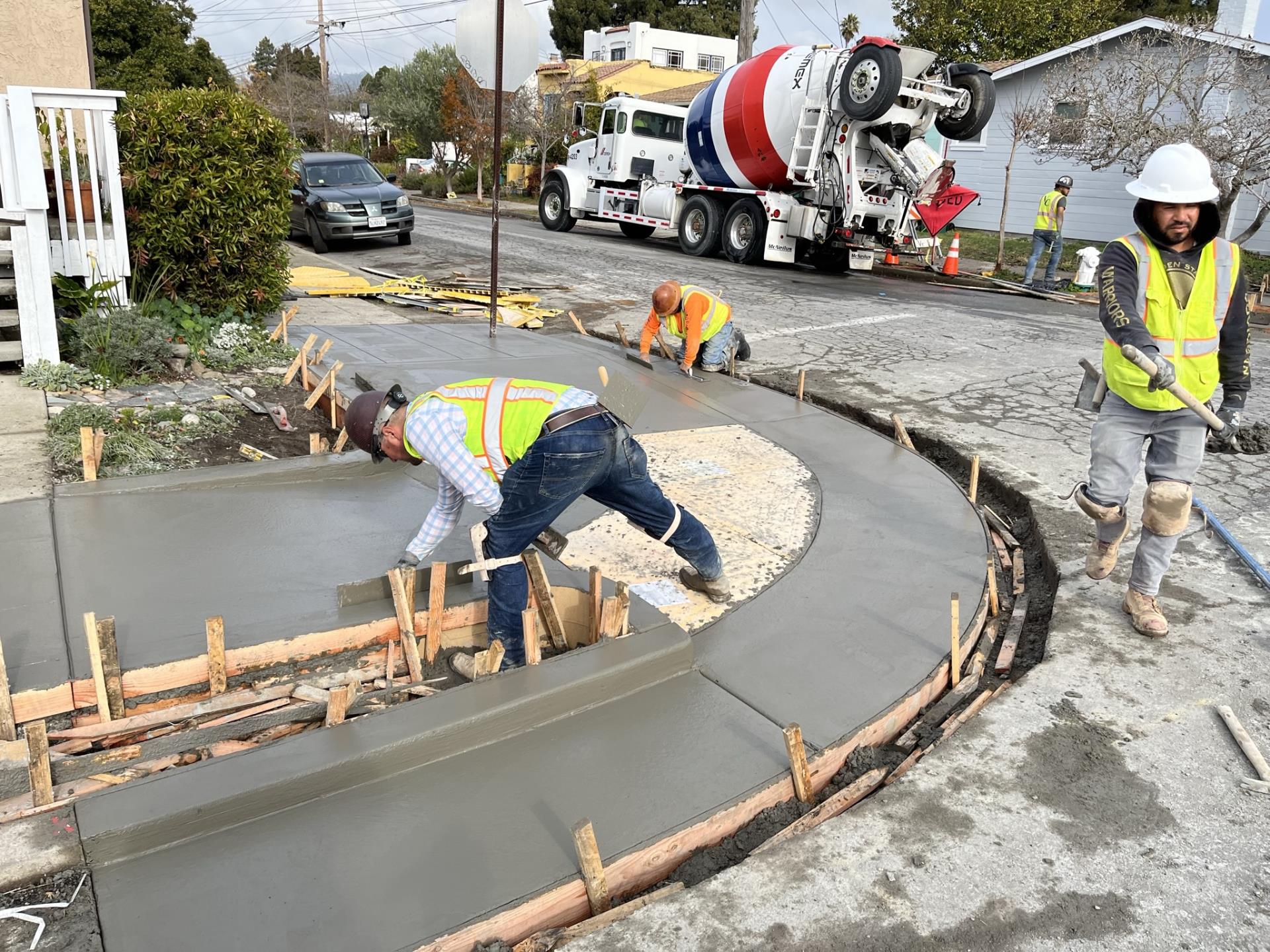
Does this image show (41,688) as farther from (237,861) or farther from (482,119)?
(482,119)

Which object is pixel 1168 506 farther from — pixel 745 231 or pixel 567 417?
pixel 745 231

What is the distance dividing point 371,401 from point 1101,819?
267cm

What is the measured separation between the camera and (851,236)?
48.5ft

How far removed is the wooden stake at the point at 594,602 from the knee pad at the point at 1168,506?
229 cm

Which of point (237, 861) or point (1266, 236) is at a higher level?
point (1266, 236)

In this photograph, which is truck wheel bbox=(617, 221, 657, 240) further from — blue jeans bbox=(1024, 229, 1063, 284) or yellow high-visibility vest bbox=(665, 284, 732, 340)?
yellow high-visibility vest bbox=(665, 284, 732, 340)

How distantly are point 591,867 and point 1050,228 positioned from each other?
15.4m

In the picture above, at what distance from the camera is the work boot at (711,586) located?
407cm

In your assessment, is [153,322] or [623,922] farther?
[153,322]

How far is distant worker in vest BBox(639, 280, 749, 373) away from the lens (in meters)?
7.60

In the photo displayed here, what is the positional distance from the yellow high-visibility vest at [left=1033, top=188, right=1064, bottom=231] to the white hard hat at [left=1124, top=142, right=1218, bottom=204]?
486 inches

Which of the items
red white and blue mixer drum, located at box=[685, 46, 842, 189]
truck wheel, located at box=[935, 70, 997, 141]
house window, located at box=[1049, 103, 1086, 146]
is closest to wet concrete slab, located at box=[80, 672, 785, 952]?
red white and blue mixer drum, located at box=[685, 46, 842, 189]

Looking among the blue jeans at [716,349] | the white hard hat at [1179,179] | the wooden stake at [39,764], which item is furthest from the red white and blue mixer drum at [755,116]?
the wooden stake at [39,764]

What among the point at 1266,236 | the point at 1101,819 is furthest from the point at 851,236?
the point at 1101,819
